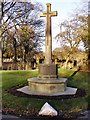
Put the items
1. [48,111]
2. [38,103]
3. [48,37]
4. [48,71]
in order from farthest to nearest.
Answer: [48,37], [48,71], [38,103], [48,111]

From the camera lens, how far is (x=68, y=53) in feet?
89.2

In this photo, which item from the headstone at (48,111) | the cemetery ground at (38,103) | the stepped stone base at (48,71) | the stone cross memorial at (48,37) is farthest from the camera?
the stone cross memorial at (48,37)

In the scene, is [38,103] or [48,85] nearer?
[38,103]

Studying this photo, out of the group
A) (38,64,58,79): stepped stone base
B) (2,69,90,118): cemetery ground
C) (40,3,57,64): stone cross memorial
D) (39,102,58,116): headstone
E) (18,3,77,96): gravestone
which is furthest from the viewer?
(40,3,57,64): stone cross memorial

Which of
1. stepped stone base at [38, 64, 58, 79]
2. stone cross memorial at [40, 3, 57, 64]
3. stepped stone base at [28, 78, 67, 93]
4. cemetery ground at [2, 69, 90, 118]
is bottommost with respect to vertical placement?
cemetery ground at [2, 69, 90, 118]

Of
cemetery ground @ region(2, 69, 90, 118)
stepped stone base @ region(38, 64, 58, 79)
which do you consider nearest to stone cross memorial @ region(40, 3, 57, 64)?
stepped stone base @ region(38, 64, 58, 79)

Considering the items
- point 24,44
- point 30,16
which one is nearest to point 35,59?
point 24,44

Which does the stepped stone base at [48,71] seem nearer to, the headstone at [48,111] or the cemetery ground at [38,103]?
the cemetery ground at [38,103]

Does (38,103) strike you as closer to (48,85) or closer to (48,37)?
(48,85)

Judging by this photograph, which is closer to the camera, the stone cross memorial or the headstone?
the headstone

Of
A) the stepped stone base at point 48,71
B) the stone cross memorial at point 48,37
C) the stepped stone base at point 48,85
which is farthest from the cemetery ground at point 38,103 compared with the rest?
the stone cross memorial at point 48,37

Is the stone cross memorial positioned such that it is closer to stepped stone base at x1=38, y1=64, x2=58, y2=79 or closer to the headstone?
stepped stone base at x1=38, y1=64, x2=58, y2=79

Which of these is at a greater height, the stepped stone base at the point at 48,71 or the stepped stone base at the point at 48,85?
Result: the stepped stone base at the point at 48,71

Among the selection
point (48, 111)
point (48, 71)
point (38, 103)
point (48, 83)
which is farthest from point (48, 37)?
point (48, 111)
